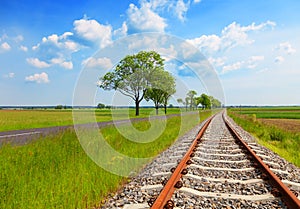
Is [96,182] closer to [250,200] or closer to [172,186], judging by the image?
[172,186]

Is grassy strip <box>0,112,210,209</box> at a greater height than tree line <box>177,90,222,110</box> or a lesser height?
lesser

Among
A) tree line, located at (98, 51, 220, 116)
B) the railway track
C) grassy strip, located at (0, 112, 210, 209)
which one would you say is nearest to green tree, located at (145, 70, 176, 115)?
tree line, located at (98, 51, 220, 116)

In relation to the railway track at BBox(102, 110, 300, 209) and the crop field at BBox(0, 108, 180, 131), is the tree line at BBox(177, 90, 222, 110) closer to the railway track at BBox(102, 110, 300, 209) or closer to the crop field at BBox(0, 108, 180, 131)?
the crop field at BBox(0, 108, 180, 131)

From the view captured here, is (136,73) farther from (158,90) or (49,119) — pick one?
(49,119)

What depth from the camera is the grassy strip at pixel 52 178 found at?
402 cm

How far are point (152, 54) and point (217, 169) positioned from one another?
25.1 m

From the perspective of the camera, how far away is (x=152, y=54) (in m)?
29.7

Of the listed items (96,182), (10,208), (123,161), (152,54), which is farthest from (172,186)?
(152,54)

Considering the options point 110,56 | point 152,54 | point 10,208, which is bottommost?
point 10,208

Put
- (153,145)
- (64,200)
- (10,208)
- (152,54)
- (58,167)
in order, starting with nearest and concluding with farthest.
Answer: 1. (10,208)
2. (64,200)
3. (58,167)
4. (153,145)
5. (152,54)

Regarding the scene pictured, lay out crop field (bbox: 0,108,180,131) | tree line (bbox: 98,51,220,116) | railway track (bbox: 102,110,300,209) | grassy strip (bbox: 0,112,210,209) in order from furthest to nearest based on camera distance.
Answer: tree line (bbox: 98,51,220,116) < crop field (bbox: 0,108,180,131) < grassy strip (bbox: 0,112,210,209) < railway track (bbox: 102,110,300,209)

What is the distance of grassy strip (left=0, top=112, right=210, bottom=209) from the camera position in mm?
4023

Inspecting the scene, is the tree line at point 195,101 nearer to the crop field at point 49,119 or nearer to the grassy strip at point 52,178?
the crop field at point 49,119

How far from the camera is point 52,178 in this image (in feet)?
16.9
